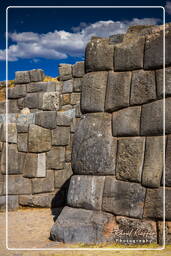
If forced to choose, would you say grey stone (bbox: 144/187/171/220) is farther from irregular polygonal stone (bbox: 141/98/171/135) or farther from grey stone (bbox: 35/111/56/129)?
grey stone (bbox: 35/111/56/129)

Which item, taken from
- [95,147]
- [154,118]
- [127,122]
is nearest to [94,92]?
[127,122]

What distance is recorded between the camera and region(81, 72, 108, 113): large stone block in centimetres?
524

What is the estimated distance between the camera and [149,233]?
460 cm

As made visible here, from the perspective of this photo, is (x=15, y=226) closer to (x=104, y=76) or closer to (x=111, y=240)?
(x=111, y=240)

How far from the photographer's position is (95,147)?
5172 mm

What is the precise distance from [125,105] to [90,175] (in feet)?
3.70

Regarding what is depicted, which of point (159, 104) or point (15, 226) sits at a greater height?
point (159, 104)

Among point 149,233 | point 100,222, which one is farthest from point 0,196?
point 149,233

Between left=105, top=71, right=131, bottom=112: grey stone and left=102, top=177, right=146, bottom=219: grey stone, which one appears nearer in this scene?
left=102, top=177, right=146, bottom=219: grey stone

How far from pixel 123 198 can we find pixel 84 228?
0.66m

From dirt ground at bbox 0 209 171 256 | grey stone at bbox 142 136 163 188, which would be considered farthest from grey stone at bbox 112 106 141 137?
dirt ground at bbox 0 209 171 256

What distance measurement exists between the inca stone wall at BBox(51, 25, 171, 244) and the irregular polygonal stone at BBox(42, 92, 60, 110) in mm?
5944

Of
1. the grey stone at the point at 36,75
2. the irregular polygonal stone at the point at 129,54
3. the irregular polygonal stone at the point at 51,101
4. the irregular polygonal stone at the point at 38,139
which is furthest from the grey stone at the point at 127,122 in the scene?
the grey stone at the point at 36,75

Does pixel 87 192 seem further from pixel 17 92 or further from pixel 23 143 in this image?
pixel 17 92
